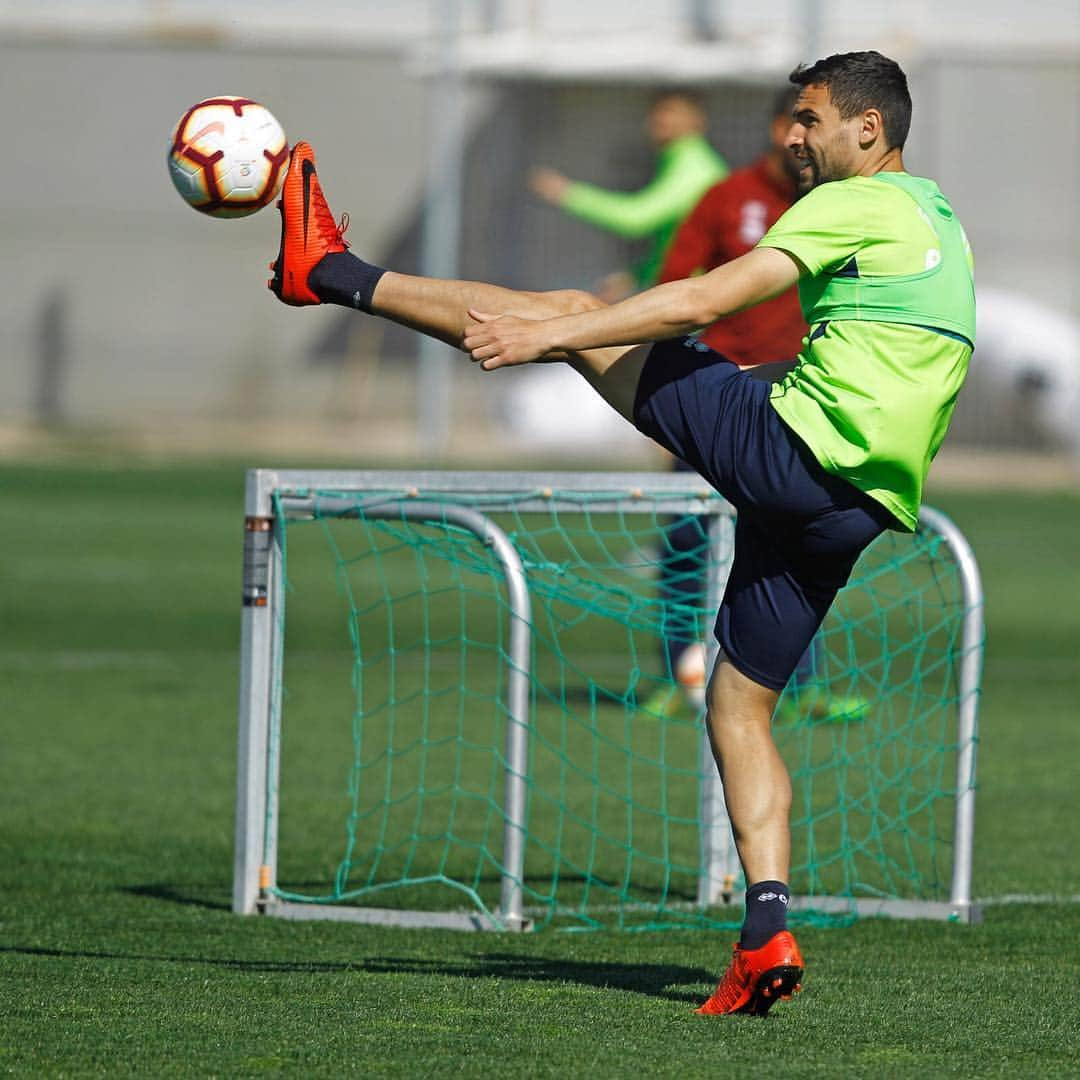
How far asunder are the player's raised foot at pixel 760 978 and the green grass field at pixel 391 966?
49mm

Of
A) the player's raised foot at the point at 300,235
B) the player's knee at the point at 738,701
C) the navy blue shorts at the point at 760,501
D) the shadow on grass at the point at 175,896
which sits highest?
the player's raised foot at the point at 300,235

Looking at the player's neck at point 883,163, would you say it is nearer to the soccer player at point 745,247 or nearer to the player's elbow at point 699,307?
the player's elbow at point 699,307

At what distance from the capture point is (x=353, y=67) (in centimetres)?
2759

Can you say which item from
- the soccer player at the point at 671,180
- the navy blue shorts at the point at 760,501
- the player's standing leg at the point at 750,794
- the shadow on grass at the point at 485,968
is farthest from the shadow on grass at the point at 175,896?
the soccer player at the point at 671,180

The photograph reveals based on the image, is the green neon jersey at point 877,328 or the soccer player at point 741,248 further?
the soccer player at point 741,248

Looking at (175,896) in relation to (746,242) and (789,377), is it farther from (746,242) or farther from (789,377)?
(746,242)

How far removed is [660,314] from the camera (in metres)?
4.49

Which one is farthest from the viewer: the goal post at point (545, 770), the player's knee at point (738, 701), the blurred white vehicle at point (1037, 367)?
the blurred white vehicle at point (1037, 367)

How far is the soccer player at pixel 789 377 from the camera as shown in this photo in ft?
14.9

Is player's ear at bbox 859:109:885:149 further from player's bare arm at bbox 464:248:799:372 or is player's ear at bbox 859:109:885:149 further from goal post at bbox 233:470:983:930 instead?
goal post at bbox 233:470:983:930

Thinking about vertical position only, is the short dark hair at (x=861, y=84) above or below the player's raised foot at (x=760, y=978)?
above

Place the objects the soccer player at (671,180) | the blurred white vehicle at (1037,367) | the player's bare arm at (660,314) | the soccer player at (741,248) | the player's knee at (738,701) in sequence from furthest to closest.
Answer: the blurred white vehicle at (1037,367), the soccer player at (671,180), the soccer player at (741,248), the player's knee at (738,701), the player's bare arm at (660,314)

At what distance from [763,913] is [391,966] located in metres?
1.09

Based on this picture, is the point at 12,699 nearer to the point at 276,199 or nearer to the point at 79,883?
the point at 79,883
